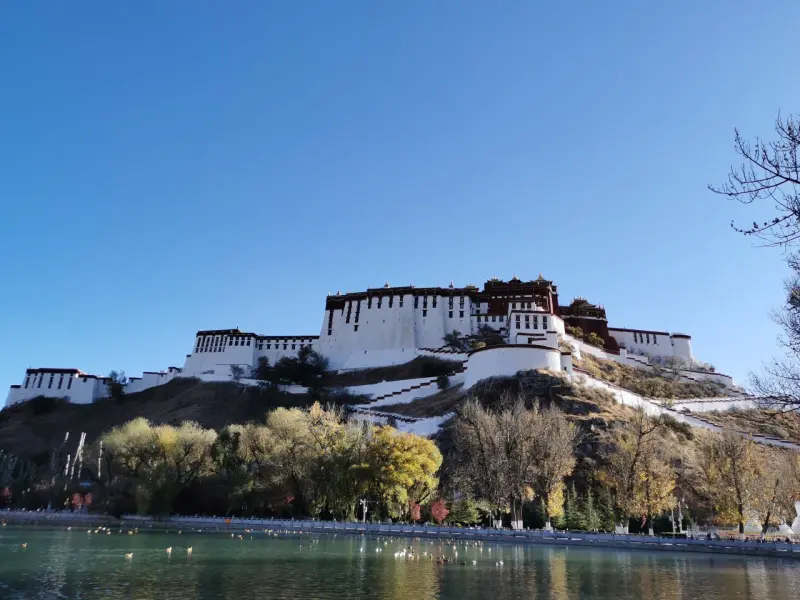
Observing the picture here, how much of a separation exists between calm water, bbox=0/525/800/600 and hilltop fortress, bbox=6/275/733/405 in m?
50.7

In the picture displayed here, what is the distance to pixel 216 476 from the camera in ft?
155

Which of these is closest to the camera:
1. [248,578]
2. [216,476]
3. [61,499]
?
[248,578]

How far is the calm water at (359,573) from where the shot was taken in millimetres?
18297

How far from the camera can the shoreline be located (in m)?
30.3

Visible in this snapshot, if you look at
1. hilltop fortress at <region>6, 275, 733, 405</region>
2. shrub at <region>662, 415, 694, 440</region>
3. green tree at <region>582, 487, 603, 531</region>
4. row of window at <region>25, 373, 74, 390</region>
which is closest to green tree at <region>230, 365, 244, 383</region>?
hilltop fortress at <region>6, 275, 733, 405</region>

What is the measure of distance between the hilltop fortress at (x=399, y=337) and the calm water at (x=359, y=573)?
50669 mm

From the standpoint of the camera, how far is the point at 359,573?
22.3 meters

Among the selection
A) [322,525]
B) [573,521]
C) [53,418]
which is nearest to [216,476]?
[322,525]

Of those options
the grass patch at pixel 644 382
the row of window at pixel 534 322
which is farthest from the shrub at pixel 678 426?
the row of window at pixel 534 322

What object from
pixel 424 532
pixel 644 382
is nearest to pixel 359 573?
pixel 424 532

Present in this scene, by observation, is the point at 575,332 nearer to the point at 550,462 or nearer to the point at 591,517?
the point at 550,462

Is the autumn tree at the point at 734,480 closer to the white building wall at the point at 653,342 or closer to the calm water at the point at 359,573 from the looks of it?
the calm water at the point at 359,573

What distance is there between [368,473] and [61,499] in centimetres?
3566

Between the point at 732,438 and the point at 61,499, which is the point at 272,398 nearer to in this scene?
the point at 61,499
